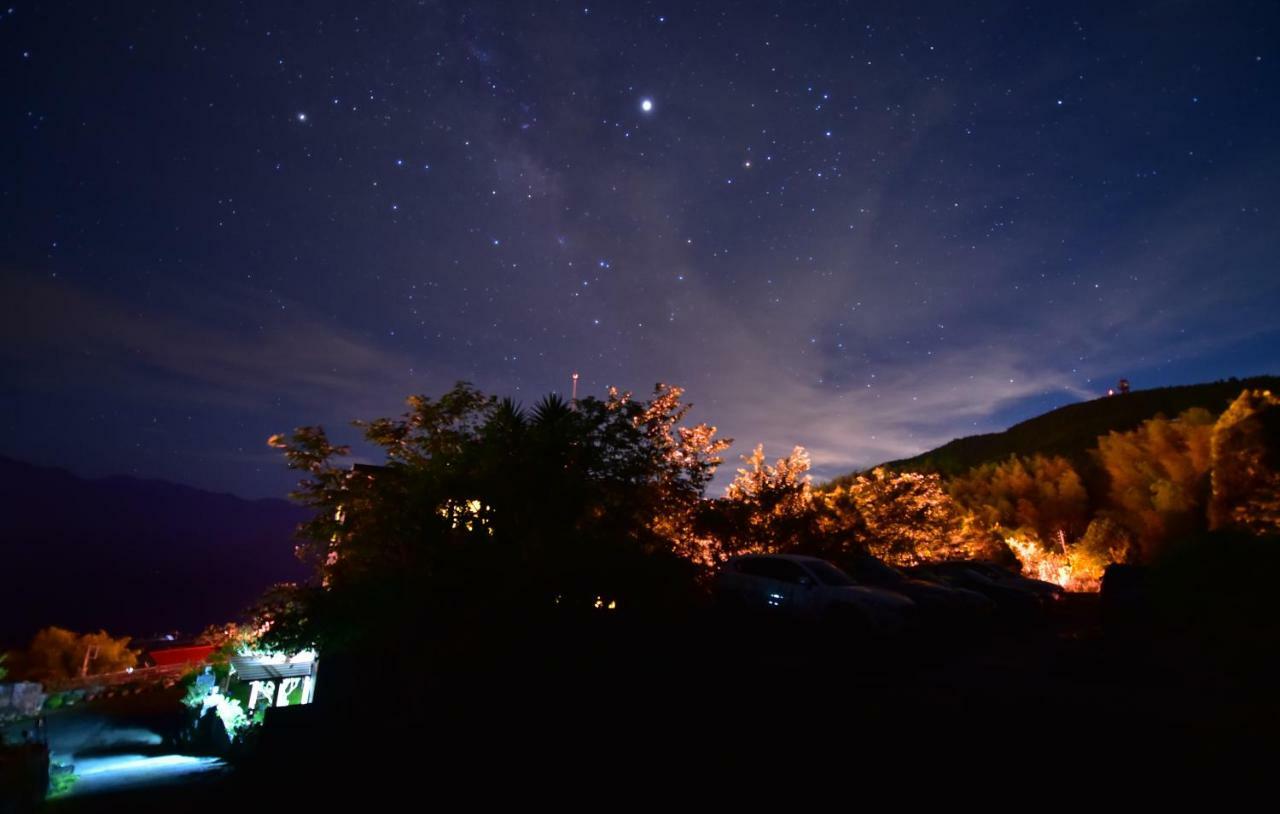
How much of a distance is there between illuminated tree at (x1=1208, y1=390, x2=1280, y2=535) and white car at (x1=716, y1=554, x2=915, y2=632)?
57.2ft

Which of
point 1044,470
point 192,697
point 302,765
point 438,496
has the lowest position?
point 192,697

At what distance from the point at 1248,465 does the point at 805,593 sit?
20377 mm

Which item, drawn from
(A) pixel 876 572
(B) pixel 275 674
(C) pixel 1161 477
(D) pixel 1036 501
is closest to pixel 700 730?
→ (A) pixel 876 572

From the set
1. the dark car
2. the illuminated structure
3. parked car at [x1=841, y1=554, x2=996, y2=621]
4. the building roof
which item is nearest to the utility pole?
the illuminated structure

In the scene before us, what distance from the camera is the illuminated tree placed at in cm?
1875

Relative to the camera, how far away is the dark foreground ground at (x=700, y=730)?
4.30 metres

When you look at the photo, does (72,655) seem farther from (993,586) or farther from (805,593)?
(993,586)

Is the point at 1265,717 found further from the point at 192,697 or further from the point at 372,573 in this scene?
the point at 192,697

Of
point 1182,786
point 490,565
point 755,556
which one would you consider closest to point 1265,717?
point 1182,786

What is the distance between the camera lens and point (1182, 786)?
4129mm

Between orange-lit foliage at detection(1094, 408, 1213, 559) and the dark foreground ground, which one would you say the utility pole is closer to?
the dark foreground ground

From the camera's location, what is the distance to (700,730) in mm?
5008

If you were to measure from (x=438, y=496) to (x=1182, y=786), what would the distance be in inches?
273

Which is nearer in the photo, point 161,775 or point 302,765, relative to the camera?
point 302,765
